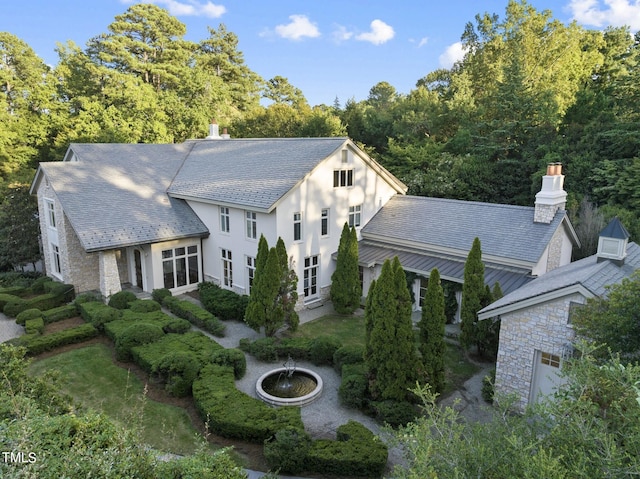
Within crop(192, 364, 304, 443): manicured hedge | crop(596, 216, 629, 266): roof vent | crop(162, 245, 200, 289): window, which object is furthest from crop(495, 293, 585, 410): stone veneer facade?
crop(162, 245, 200, 289): window

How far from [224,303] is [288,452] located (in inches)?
410

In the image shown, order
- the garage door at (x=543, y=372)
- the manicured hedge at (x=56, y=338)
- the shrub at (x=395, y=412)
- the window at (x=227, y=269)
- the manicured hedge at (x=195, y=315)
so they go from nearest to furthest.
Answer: the shrub at (x=395, y=412) < the garage door at (x=543, y=372) < the manicured hedge at (x=56, y=338) < the manicured hedge at (x=195, y=315) < the window at (x=227, y=269)

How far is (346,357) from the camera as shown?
14656 mm

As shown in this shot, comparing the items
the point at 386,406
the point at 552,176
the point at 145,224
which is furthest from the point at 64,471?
the point at 552,176

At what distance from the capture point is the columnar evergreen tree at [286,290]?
1730 centimetres

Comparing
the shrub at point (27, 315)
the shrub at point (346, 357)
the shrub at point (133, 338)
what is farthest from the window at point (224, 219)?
the shrub at point (346, 357)

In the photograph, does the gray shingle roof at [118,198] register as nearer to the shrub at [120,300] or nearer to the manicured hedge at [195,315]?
the shrub at [120,300]

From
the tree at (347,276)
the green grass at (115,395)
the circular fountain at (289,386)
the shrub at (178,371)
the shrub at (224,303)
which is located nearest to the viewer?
the green grass at (115,395)

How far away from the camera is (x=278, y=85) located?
6938cm

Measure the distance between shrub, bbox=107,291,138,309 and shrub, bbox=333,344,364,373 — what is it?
10.1 meters

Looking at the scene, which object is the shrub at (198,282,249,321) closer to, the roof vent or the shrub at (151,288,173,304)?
the shrub at (151,288,173,304)

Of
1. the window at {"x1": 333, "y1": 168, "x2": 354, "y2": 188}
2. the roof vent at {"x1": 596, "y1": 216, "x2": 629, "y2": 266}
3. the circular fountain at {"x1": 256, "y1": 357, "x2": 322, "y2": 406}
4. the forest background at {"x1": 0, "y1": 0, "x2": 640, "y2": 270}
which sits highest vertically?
the forest background at {"x1": 0, "y1": 0, "x2": 640, "y2": 270}

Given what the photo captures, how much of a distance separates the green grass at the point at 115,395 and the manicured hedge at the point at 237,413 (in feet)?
2.26

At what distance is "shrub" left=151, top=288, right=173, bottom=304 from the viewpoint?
2056 cm
